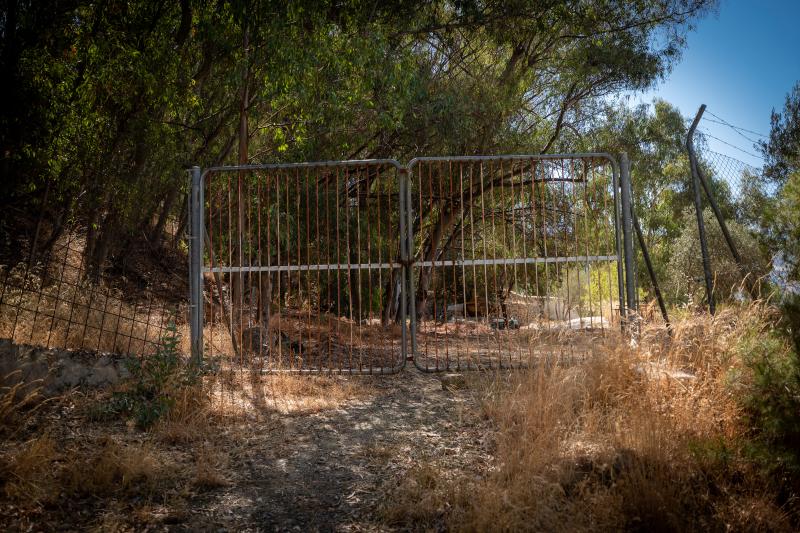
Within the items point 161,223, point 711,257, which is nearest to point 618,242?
point 161,223

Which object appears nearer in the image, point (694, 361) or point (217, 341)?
point (694, 361)

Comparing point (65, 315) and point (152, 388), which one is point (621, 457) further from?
point (65, 315)

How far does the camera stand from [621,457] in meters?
4.10

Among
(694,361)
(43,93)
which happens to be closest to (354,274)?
(43,93)

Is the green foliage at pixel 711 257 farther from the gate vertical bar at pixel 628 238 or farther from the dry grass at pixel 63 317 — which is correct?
the dry grass at pixel 63 317

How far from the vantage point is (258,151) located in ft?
41.2

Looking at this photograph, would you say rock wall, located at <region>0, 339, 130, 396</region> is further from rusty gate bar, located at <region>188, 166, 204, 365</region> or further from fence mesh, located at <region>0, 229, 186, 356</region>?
rusty gate bar, located at <region>188, 166, 204, 365</region>

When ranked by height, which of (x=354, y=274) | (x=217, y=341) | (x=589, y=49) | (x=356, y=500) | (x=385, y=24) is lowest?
(x=356, y=500)

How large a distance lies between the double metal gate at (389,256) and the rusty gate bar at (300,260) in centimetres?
5

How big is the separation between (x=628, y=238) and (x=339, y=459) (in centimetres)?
404

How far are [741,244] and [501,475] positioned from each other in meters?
14.7

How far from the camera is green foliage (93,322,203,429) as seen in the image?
5.37 m

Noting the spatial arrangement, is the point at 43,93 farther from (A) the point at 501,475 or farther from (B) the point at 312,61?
(A) the point at 501,475

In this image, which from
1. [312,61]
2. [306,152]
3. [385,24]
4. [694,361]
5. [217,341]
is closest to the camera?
[694,361]
